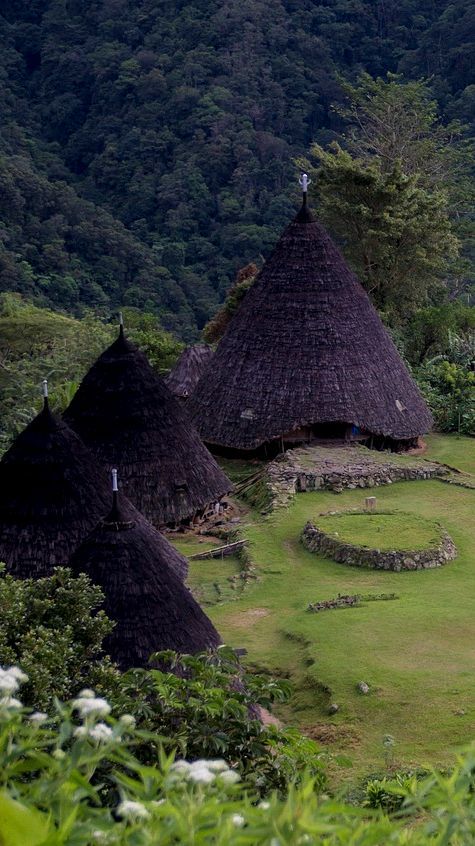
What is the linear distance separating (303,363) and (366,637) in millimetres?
8289

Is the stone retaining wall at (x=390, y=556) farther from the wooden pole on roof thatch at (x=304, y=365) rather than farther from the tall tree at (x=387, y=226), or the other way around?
the tall tree at (x=387, y=226)

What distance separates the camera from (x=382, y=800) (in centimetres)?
998

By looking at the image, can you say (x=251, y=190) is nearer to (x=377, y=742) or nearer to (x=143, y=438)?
(x=143, y=438)

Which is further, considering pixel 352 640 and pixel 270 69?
pixel 270 69

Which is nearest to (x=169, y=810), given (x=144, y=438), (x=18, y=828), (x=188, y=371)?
(x=18, y=828)

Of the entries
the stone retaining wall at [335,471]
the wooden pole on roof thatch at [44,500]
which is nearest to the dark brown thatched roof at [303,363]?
the stone retaining wall at [335,471]

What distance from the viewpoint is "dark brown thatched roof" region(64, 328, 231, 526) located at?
18.5 m

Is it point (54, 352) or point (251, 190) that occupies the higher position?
point (251, 190)

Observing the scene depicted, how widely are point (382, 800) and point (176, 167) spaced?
3606 cm

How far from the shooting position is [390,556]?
16.9 metres

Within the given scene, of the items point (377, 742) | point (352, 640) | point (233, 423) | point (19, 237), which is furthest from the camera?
point (19, 237)

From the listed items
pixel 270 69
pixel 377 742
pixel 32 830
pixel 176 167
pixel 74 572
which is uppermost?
pixel 270 69

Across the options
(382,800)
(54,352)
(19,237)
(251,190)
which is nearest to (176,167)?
(251,190)

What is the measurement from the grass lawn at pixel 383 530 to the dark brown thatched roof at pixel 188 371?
7.51m
